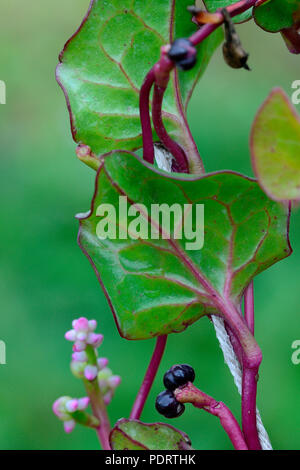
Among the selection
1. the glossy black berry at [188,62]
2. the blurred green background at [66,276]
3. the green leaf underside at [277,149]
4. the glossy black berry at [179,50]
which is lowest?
the blurred green background at [66,276]

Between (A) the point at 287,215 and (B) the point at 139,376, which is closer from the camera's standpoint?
(A) the point at 287,215

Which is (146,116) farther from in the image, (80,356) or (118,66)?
(80,356)

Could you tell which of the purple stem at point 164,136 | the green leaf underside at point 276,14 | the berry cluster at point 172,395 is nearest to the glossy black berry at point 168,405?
the berry cluster at point 172,395

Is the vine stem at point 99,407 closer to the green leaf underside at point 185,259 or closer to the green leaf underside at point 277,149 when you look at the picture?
the green leaf underside at point 185,259

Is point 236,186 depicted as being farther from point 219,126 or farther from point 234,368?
point 219,126

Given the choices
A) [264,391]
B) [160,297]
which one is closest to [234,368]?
[160,297]

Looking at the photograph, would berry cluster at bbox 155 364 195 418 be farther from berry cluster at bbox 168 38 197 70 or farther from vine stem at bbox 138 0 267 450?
berry cluster at bbox 168 38 197 70
